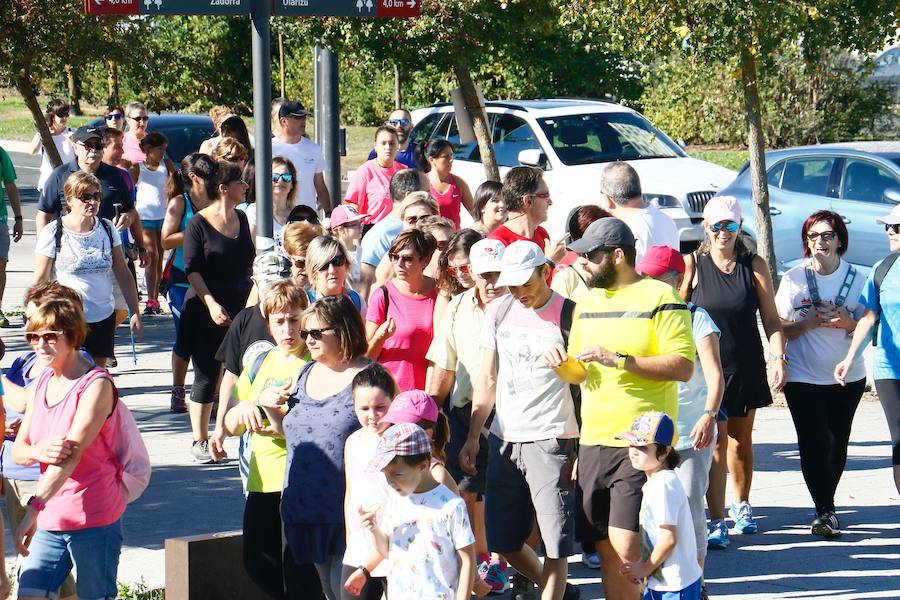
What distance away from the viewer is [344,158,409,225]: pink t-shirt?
11258 millimetres

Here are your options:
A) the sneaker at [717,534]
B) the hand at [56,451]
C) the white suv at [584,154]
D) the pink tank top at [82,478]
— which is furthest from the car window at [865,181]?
the hand at [56,451]

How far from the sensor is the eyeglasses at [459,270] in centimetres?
697

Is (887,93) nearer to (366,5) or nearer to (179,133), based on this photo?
(179,133)

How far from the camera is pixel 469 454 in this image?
21.4 feet

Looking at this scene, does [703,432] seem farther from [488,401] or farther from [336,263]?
[336,263]

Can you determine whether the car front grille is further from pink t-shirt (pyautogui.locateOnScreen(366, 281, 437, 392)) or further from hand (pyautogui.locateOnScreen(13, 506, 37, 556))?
hand (pyautogui.locateOnScreen(13, 506, 37, 556))

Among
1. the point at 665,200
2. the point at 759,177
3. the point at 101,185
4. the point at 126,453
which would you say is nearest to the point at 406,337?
the point at 126,453

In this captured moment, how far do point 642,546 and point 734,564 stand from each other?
1.74 meters

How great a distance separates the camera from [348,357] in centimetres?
567

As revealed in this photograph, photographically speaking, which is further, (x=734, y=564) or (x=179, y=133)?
(x=179, y=133)

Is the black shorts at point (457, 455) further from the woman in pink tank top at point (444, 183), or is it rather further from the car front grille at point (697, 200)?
the car front grille at point (697, 200)

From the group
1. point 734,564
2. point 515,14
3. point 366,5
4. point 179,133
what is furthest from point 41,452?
point 179,133

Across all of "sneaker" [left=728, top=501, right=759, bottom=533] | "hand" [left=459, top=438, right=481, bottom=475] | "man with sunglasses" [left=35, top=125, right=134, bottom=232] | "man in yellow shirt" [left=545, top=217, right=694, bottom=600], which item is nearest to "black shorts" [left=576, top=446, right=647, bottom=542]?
"man in yellow shirt" [left=545, top=217, right=694, bottom=600]

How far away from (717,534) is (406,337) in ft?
6.71
